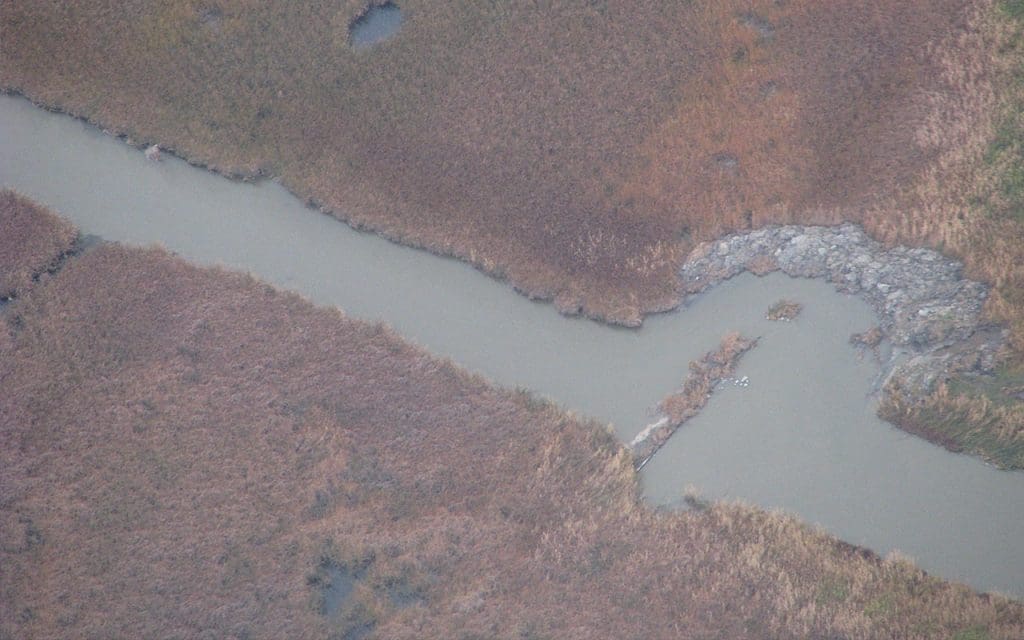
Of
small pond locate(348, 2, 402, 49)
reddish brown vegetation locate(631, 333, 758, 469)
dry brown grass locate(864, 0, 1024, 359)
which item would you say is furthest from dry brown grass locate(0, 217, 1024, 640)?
small pond locate(348, 2, 402, 49)

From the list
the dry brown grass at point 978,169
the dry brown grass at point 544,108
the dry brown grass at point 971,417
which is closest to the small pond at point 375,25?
the dry brown grass at point 544,108

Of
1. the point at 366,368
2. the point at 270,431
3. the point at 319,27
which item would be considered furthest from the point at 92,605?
the point at 319,27

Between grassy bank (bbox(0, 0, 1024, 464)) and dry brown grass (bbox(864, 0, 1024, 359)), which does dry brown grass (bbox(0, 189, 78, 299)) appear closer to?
grassy bank (bbox(0, 0, 1024, 464))

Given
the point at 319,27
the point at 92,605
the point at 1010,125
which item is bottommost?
the point at 92,605

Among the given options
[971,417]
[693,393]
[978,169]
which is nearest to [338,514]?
[693,393]

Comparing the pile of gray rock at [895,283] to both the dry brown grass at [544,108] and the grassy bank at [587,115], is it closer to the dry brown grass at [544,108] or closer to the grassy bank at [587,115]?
the grassy bank at [587,115]

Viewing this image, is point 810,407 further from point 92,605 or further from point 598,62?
point 92,605

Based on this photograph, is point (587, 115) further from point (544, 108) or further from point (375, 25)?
point (375, 25)
